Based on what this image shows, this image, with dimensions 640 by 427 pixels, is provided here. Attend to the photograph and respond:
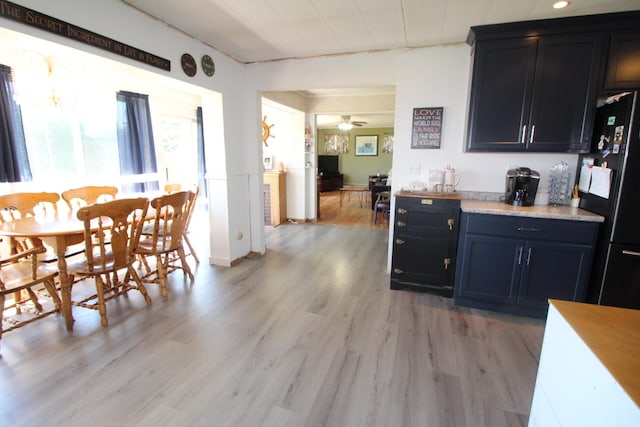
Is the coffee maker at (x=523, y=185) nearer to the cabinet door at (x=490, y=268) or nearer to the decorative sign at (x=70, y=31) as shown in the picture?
the cabinet door at (x=490, y=268)

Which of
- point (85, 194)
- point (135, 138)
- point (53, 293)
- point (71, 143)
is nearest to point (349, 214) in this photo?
point (135, 138)

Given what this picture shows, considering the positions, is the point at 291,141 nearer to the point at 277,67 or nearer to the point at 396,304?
the point at 277,67

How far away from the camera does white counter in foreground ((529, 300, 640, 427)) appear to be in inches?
27.7

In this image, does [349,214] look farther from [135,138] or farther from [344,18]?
[344,18]

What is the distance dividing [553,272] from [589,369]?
1.99 meters

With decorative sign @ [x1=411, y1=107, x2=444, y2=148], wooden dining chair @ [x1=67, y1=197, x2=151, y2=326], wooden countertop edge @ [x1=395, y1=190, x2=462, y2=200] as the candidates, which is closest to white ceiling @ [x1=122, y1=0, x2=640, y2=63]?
decorative sign @ [x1=411, y1=107, x2=444, y2=148]

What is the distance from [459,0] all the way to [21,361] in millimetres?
3807

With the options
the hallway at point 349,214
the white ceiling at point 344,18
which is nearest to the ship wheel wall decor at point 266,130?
the hallway at point 349,214

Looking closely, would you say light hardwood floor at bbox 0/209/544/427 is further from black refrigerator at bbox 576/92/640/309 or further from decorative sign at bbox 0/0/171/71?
decorative sign at bbox 0/0/171/71

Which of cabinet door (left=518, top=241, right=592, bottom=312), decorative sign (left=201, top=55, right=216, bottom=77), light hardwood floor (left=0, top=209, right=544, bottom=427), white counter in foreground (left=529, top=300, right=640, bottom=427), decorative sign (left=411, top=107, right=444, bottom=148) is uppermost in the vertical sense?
decorative sign (left=201, top=55, right=216, bottom=77)

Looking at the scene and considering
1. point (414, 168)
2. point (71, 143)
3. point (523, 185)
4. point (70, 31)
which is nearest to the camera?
point (70, 31)

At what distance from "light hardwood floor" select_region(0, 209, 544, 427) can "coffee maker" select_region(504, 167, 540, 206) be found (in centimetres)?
Result: 102

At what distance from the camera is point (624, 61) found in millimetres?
2320

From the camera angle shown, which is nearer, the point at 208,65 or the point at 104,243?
the point at 104,243
